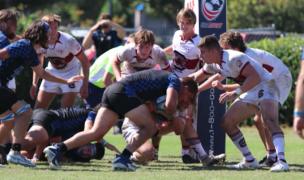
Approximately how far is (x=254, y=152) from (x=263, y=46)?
17.7 feet

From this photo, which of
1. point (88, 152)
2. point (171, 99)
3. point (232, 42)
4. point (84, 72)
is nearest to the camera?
point (171, 99)

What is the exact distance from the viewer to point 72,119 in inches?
336

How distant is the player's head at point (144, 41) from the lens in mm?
7887

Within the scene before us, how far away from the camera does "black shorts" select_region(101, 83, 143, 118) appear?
7121 mm

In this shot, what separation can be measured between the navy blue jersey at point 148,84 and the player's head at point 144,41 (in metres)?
0.75

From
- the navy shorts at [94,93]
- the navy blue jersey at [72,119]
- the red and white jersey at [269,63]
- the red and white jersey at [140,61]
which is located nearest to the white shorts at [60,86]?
the navy blue jersey at [72,119]

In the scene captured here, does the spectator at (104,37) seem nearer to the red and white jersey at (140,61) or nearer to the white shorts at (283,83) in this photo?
the red and white jersey at (140,61)

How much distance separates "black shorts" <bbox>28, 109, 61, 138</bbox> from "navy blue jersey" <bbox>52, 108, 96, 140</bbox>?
7 centimetres

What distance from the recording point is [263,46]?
47.8 ft

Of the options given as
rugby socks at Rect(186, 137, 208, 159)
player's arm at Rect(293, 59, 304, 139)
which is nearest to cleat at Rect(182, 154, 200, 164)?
rugby socks at Rect(186, 137, 208, 159)

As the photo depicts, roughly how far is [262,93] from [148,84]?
139cm

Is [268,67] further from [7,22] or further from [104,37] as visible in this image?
[104,37]

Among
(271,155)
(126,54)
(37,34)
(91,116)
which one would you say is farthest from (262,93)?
(37,34)

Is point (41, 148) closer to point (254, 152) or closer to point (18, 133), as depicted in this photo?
point (18, 133)
